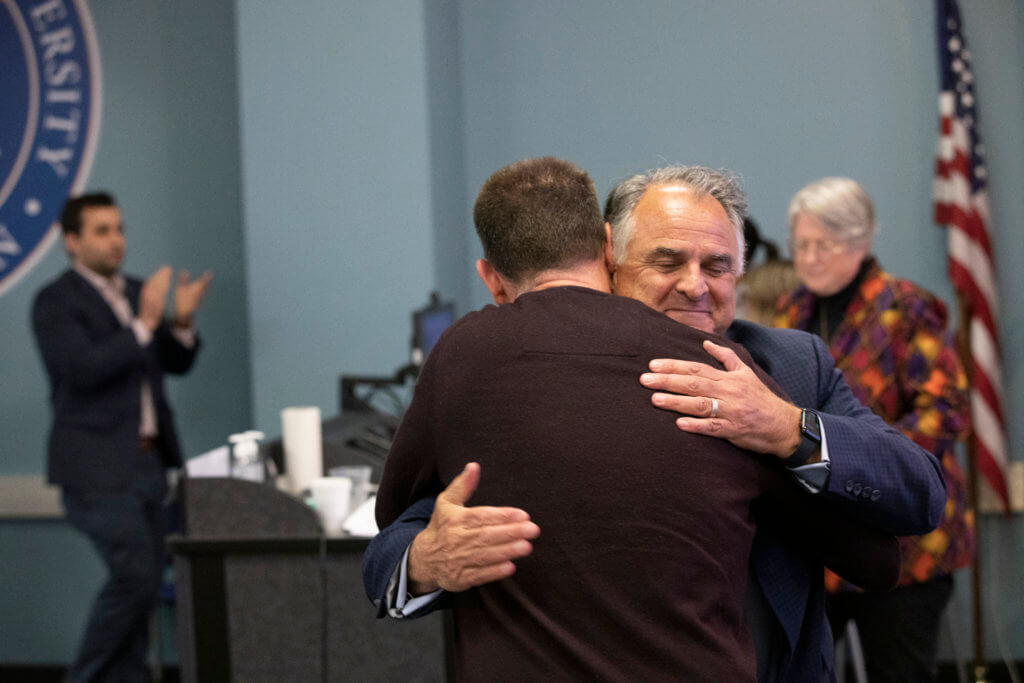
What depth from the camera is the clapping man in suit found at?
361 cm

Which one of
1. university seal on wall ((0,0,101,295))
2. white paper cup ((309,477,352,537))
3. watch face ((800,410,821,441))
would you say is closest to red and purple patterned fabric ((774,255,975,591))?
white paper cup ((309,477,352,537))

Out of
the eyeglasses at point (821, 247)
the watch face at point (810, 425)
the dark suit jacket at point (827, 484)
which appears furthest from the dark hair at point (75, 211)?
the watch face at point (810, 425)

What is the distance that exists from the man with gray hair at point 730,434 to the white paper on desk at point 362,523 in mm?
1013

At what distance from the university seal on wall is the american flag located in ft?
10.6

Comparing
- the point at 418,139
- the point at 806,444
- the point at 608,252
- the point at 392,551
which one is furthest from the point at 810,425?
the point at 418,139

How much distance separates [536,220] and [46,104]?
367 centimetres

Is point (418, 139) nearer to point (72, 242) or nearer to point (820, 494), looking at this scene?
point (72, 242)

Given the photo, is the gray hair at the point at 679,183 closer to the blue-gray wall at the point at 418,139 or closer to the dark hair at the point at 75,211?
the blue-gray wall at the point at 418,139

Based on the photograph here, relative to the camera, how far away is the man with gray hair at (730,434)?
1.11m

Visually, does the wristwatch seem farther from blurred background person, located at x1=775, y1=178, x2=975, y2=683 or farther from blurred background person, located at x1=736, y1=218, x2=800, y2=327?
blurred background person, located at x1=736, y1=218, x2=800, y2=327

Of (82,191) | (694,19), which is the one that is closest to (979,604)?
(694,19)

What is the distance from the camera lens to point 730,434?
112 cm

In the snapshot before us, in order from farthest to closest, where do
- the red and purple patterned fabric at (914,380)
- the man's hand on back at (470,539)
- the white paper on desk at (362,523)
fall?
the red and purple patterned fabric at (914,380), the white paper on desk at (362,523), the man's hand on back at (470,539)

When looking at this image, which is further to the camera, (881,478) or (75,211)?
(75,211)
